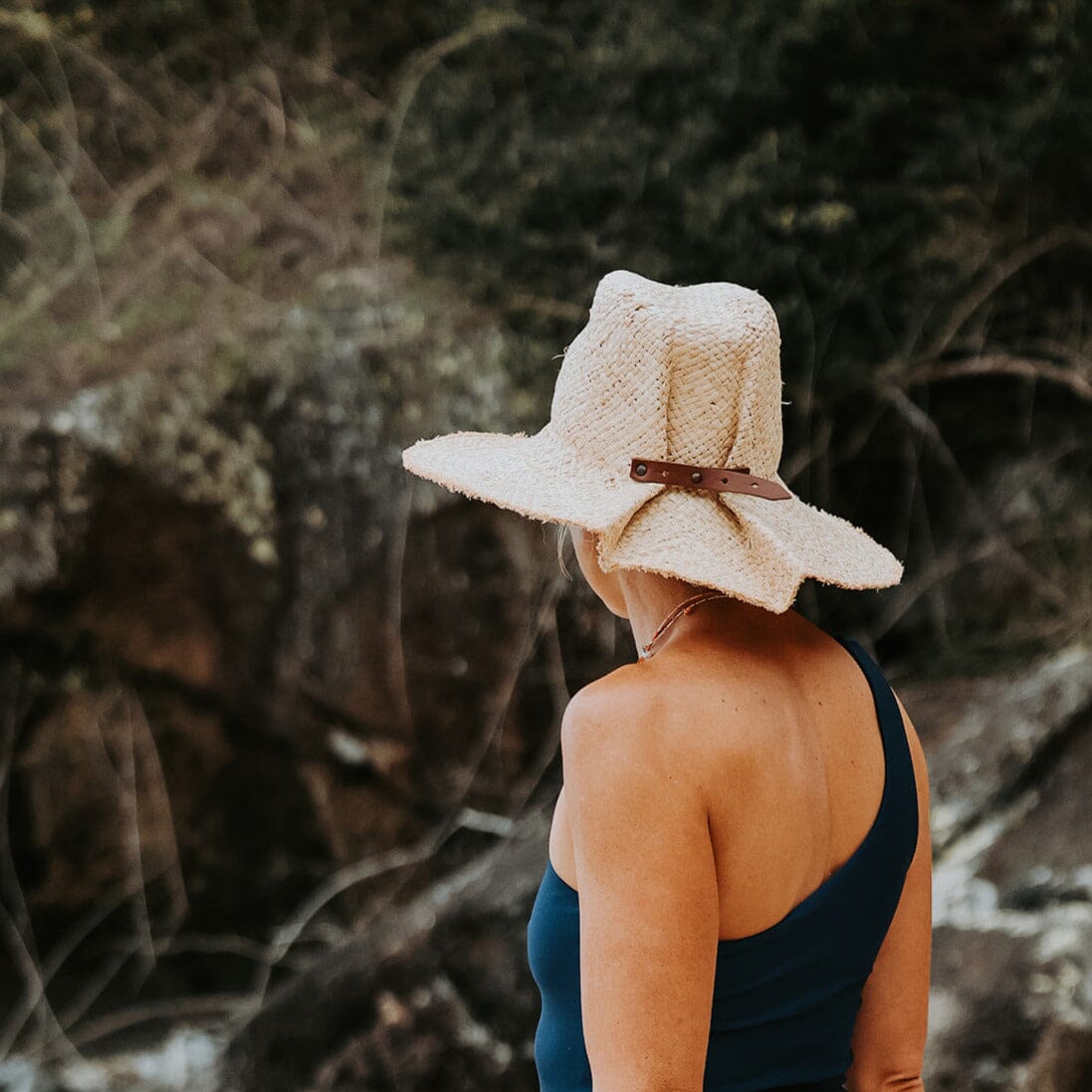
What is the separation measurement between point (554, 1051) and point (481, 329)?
222 cm

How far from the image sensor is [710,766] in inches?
38.0

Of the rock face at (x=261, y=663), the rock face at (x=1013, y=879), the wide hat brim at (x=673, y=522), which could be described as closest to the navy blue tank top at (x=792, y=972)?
the wide hat brim at (x=673, y=522)

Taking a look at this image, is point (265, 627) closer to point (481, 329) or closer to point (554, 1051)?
point (481, 329)

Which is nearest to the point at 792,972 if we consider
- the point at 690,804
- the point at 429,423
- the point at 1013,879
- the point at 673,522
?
the point at 690,804

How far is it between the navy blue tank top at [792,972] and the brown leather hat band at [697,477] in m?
0.22

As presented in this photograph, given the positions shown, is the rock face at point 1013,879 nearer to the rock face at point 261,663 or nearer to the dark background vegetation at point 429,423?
the dark background vegetation at point 429,423

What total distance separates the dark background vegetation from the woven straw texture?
194 cm

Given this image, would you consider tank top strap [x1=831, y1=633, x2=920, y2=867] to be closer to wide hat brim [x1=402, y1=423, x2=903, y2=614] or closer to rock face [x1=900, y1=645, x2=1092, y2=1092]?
wide hat brim [x1=402, y1=423, x2=903, y2=614]

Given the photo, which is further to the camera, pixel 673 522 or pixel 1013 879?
pixel 1013 879

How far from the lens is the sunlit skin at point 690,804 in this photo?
3.07ft

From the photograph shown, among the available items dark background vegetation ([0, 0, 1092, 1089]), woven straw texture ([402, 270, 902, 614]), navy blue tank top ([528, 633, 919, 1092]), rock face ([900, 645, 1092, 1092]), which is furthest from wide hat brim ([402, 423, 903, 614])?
dark background vegetation ([0, 0, 1092, 1089])

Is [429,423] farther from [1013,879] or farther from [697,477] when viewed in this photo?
[697,477]

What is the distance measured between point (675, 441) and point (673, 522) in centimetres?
7

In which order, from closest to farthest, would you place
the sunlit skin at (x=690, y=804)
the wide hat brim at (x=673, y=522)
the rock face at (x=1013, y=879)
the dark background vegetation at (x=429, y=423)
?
the sunlit skin at (x=690, y=804) → the wide hat brim at (x=673, y=522) → the rock face at (x=1013, y=879) → the dark background vegetation at (x=429, y=423)
